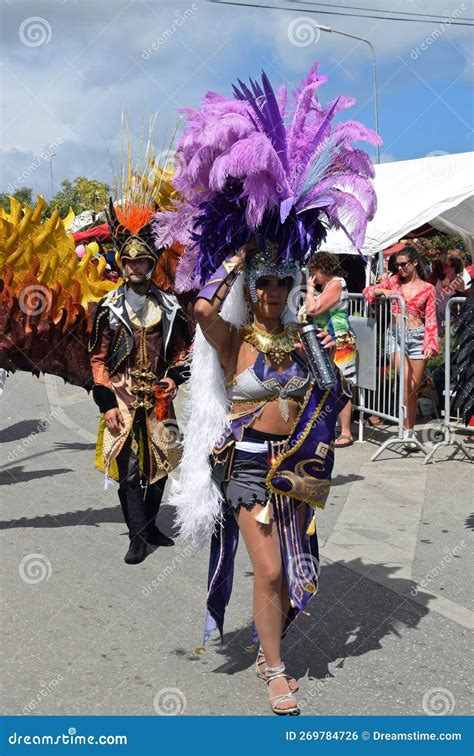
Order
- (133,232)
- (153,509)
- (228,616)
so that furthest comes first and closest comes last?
1. (153,509)
2. (133,232)
3. (228,616)

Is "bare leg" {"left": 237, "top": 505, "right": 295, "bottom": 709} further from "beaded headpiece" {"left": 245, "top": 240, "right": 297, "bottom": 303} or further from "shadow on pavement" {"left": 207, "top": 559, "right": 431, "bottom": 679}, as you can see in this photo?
"beaded headpiece" {"left": 245, "top": 240, "right": 297, "bottom": 303}

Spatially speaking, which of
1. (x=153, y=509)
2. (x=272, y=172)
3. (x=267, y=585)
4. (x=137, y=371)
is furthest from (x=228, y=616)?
(x=272, y=172)

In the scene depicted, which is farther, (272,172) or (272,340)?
(272,340)

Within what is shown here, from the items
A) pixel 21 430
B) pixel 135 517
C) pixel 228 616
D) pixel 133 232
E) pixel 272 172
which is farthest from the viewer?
pixel 21 430

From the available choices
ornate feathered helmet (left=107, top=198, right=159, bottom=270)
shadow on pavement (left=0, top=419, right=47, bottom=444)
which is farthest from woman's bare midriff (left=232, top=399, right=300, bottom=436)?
shadow on pavement (left=0, top=419, right=47, bottom=444)

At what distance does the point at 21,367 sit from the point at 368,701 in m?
3.75

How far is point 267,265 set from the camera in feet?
12.8

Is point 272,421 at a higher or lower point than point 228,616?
higher

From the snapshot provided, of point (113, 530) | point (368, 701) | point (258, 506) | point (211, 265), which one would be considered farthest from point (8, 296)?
point (368, 701)

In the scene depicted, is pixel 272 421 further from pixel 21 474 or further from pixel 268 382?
pixel 21 474

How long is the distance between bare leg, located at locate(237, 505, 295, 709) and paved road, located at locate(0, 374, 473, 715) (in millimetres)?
229

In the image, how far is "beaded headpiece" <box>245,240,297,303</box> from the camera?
3.89m

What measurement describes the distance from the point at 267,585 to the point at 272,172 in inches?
67.7

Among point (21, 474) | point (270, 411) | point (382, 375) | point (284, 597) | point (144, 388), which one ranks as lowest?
point (21, 474)
